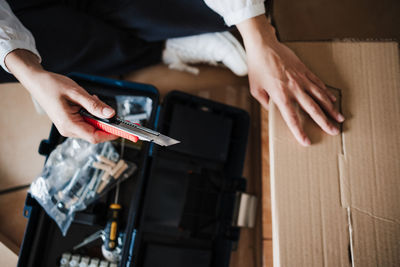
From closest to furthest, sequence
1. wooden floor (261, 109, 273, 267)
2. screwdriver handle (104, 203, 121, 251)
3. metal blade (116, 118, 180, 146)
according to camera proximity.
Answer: metal blade (116, 118, 180, 146), screwdriver handle (104, 203, 121, 251), wooden floor (261, 109, 273, 267)

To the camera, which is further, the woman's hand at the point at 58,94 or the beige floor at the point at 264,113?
the beige floor at the point at 264,113

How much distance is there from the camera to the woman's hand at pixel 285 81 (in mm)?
453

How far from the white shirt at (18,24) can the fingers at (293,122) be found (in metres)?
0.21

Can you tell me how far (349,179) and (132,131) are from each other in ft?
1.26

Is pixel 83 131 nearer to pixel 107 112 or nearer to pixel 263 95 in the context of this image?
pixel 107 112

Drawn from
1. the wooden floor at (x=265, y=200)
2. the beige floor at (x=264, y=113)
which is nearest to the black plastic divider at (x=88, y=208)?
the beige floor at (x=264, y=113)

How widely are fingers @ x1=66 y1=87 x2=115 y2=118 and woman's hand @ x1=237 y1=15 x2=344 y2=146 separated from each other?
31cm

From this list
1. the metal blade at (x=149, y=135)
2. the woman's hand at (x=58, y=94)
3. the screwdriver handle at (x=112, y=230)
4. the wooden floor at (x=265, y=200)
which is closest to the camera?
the metal blade at (x=149, y=135)

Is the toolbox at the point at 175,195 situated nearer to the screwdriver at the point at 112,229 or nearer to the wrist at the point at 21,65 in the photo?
the screwdriver at the point at 112,229

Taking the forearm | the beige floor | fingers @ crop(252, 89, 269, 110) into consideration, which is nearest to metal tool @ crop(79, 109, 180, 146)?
the forearm

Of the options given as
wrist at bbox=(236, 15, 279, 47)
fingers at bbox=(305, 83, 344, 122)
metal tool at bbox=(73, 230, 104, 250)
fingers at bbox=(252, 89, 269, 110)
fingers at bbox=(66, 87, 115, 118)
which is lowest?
metal tool at bbox=(73, 230, 104, 250)

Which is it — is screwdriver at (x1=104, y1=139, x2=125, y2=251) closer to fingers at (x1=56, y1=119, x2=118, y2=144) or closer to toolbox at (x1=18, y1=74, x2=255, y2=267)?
toolbox at (x1=18, y1=74, x2=255, y2=267)

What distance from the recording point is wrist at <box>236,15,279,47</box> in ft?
1.66

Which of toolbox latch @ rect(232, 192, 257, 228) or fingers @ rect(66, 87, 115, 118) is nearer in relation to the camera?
fingers @ rect(66, 87, 115, 118)
